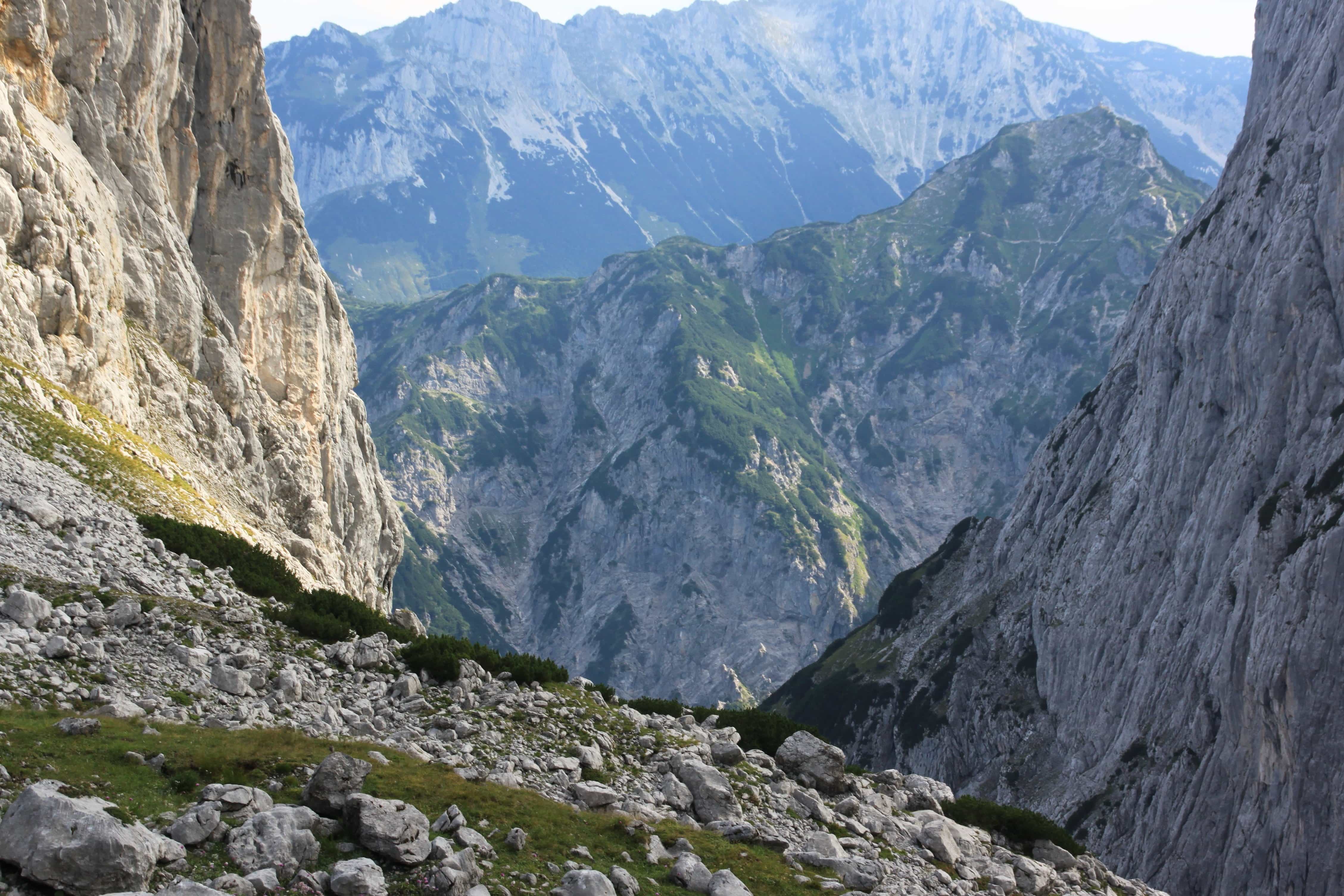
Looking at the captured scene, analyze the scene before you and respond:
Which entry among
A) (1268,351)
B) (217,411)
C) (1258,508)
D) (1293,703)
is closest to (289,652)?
(217,411)

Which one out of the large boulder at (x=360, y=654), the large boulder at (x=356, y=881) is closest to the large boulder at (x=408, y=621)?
the large boulder at (x=360, y=654)

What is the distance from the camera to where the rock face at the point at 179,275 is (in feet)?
149

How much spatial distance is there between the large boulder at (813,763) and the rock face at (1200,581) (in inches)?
2505

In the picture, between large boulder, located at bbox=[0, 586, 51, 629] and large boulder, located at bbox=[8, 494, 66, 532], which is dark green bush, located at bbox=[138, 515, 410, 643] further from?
large boulder, located at bbox=[0, 586, 51, 629]

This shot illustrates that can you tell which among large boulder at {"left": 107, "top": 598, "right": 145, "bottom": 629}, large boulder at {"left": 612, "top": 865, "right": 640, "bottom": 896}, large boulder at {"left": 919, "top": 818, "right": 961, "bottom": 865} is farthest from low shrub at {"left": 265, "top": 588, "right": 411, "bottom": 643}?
large boulder at {"left": 919, "top": 818, "right": 961, "bottom": 865}

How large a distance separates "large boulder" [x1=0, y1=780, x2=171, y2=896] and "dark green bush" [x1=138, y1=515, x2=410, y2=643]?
1768cm

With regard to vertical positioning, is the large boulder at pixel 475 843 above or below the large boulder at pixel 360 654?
above

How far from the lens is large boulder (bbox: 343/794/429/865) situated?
66.2 feet

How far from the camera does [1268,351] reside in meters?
104

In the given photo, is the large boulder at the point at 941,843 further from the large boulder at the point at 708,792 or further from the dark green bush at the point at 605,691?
the dark green bush at the point at 605,691

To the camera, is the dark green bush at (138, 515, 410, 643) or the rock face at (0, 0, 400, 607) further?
the rock face at (0, 0, 400, 607)

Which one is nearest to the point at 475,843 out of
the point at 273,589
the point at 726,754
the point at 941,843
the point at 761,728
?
the point at 726,754

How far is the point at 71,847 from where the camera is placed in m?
16.6

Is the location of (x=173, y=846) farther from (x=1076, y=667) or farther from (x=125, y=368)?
(x=1076, y=667)
